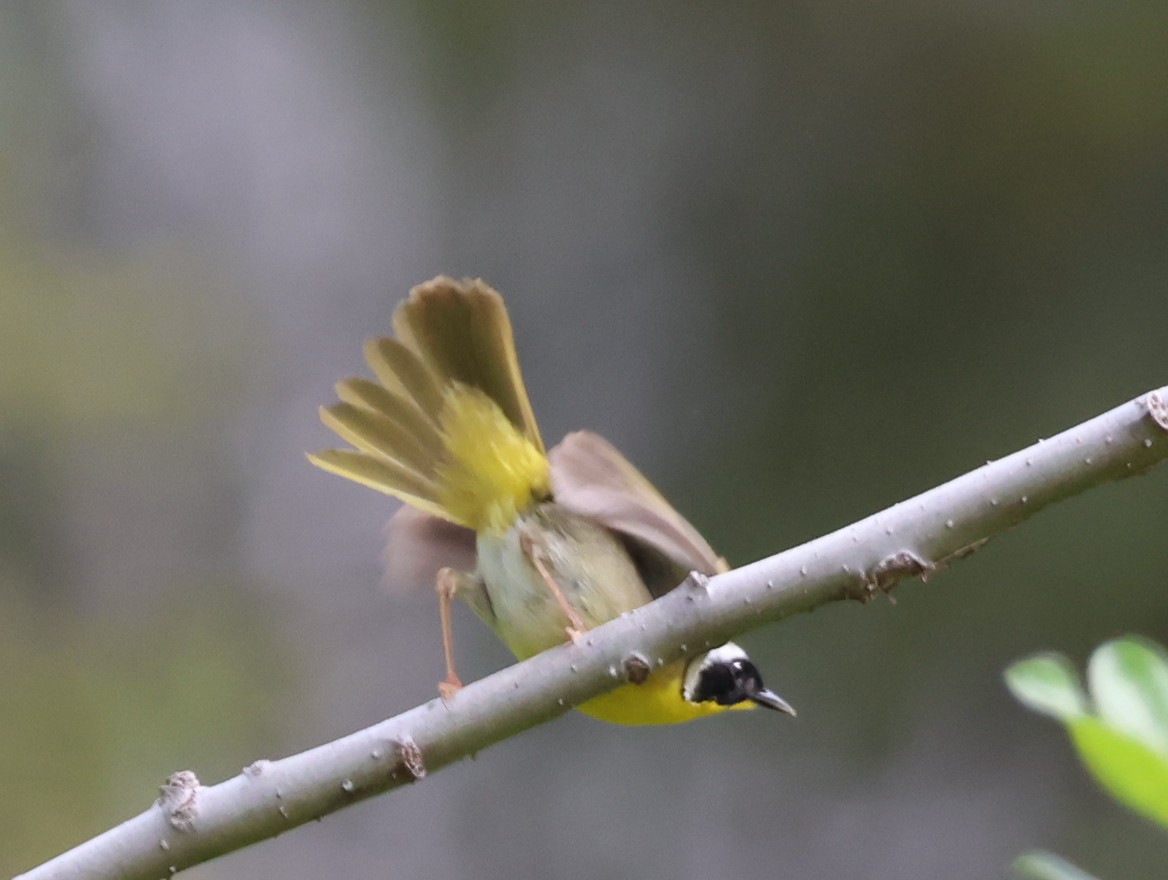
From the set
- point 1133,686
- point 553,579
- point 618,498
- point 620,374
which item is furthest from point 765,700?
point 620,374

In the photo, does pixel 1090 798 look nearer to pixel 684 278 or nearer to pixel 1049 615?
pixel 1049 615

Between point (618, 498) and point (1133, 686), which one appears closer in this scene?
point (1133, 686)

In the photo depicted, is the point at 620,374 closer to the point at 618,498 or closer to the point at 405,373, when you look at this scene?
the point at 405,373

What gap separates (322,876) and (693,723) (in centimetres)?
87

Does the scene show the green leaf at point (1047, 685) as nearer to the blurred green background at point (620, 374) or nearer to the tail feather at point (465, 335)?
the tail feather at point (465, 335)

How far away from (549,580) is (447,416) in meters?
0.19

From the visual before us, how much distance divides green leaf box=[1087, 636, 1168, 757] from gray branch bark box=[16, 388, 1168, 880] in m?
0.37

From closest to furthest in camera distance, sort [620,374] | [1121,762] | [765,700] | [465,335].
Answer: [1121,762] < [465,335] < [765,700] < [620,374]

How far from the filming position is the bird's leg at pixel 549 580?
1.08m

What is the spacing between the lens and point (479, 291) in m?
1.10

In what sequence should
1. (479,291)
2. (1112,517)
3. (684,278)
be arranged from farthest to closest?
(684,278) < (1112,517) < (479,291)

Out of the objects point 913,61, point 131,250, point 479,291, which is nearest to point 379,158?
point 131,250

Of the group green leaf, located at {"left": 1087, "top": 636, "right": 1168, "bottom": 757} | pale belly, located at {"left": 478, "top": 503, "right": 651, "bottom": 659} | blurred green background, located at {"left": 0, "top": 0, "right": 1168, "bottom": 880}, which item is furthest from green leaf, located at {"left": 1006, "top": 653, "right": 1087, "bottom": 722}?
blurred green background, located at {"left": 0, "top": 0, "right": 1168, "bottom": 880}

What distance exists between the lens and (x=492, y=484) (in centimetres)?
122
